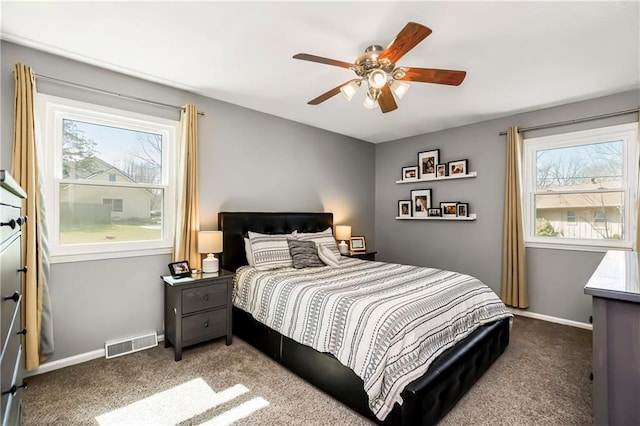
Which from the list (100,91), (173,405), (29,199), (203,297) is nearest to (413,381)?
(173,405)

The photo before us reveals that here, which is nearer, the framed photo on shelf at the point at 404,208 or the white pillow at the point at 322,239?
the white pillow at the point at 322,239

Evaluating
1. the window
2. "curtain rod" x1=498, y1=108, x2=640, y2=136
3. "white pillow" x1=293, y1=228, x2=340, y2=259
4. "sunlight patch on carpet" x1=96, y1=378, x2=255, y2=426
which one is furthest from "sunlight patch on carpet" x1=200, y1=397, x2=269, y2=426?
"curtain rod" x1=498, y1=108, x2=640, y2=136

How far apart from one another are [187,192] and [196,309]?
116 centimetres

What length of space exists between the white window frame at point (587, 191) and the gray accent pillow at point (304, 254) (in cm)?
267

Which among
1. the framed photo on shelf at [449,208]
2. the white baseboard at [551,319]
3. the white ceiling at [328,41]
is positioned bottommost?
the white baseboard at [551,319]

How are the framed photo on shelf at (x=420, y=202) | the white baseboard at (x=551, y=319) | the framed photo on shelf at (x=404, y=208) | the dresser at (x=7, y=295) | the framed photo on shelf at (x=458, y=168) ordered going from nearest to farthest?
1. the dresser at (x=7, y=295)
2. the white baseboard at (x=551, y=319)
3. the framed photo on shelf at (x=458, y=168)
4. the framed photo on shelf at (x=420, y=202)
5. the framed photo on shelf at (x=404, y=208)

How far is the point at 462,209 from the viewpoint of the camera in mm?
4328

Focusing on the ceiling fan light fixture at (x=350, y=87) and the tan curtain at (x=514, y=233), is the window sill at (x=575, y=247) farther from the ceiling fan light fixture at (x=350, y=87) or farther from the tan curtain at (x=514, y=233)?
the ceiling fan light fixture at (x=350, y=87)

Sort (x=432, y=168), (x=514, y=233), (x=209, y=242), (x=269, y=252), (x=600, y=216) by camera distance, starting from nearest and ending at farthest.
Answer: (x=209, y=242)
(x=269, y=252)
(x=600, y=216)
(x=514, y=233)
(x=432, y=168)

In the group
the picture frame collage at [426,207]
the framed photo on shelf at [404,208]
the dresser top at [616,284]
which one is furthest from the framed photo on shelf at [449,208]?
the dresser top at [616,284]

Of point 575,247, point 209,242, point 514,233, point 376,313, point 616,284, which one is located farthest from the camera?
point 514,233

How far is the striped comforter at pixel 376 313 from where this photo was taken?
70.3 inches

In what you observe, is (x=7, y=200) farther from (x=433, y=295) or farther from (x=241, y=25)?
(x=433, y=295)

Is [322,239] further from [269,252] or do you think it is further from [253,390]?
[253,390]
